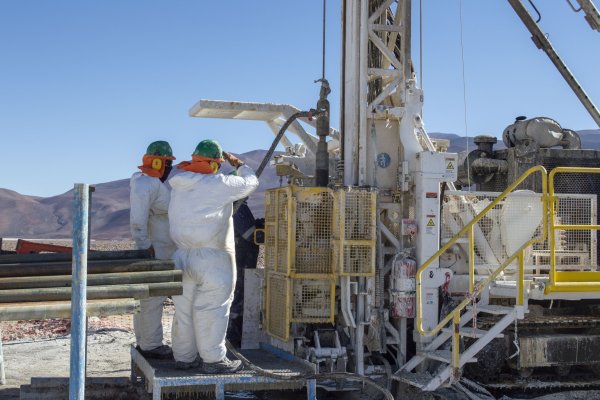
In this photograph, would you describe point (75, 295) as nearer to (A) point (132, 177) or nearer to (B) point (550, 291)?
(A) point (132, 177)

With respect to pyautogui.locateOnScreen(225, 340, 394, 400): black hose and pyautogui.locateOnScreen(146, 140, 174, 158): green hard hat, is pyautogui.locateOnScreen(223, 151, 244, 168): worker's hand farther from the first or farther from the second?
pyautogui.locateOnScreen(225, 340, 394, 400): black hose

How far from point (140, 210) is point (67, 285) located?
8.68 ft

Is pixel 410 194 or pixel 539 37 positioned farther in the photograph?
pixel 539 37

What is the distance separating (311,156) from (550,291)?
3689 millimetres

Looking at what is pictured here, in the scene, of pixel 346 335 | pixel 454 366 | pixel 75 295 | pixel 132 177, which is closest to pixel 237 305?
pixel 346 335

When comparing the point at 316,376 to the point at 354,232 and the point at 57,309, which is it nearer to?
the point at 354,232

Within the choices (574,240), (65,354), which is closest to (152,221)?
(65,354)

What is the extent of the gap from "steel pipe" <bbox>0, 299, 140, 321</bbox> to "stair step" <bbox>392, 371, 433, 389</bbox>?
366 cm

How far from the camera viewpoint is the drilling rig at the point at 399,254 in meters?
7.97

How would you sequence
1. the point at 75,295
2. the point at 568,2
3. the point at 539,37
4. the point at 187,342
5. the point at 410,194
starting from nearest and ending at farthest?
the point at 75,295 → the point at 187,342 → the point at 410,194 → the point at 568,2 → the point at 539,37

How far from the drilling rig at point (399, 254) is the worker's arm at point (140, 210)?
1463 mm

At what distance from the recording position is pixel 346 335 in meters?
8.22

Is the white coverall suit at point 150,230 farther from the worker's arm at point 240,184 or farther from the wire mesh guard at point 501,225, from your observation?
the wire mesh guard at point 501,225

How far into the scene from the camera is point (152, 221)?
8.08 meters
